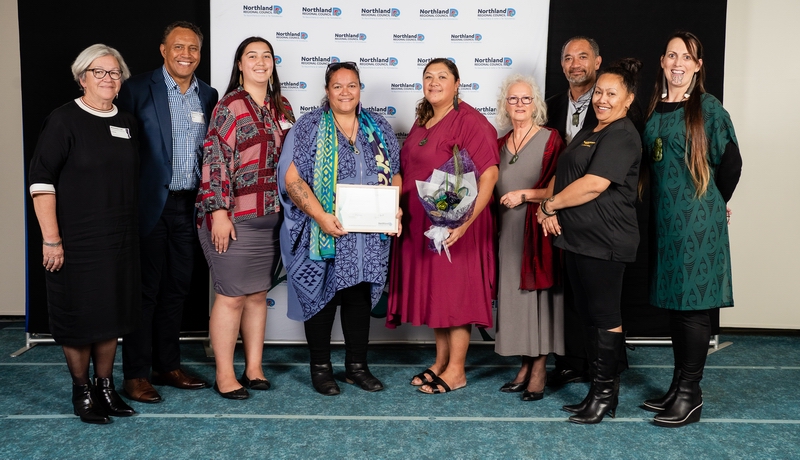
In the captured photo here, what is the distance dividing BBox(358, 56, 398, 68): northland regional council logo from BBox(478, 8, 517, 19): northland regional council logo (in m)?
0.63

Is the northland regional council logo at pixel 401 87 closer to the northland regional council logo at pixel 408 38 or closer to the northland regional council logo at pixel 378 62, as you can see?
Answer: the northland regional council logo at pixel 378 62

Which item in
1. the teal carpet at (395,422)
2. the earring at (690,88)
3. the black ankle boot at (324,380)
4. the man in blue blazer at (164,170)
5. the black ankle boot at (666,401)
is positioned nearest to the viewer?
the teal carpet at (395,422)

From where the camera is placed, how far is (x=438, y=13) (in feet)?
13.0

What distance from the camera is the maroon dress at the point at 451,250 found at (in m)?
3.05

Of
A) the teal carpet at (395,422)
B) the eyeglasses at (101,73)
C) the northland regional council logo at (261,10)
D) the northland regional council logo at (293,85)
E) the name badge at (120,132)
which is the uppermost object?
the northland regional council logo at (261,10)

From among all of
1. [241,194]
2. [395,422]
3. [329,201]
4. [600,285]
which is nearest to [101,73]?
[241,194]

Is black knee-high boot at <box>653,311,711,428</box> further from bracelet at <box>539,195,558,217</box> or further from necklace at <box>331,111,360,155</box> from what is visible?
necklace at <box>331,111,360,155</box>

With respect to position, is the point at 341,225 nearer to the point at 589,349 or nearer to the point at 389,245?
the point at 389,245

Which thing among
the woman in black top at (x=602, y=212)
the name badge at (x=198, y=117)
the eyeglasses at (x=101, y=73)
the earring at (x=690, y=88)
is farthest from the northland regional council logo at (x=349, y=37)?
the earring at (x=690, y=88)

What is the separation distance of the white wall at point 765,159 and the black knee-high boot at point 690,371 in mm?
2045

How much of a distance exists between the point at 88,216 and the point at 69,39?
6.32ft

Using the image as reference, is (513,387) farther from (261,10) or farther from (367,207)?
(261,10)

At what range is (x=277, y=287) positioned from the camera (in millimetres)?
4125

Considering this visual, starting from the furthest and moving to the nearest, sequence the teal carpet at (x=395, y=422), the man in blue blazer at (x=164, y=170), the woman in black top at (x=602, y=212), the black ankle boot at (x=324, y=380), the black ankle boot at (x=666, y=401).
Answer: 1. the black ankle boot at (x=324, y=380)
2. the man in blue blazer at (x=164, y=170)
3. the black ankle boot at (x=666, y=401)
4. the woman in black top at (x=602, y=212)
5. the teal carpet at (x=395, y=422)
